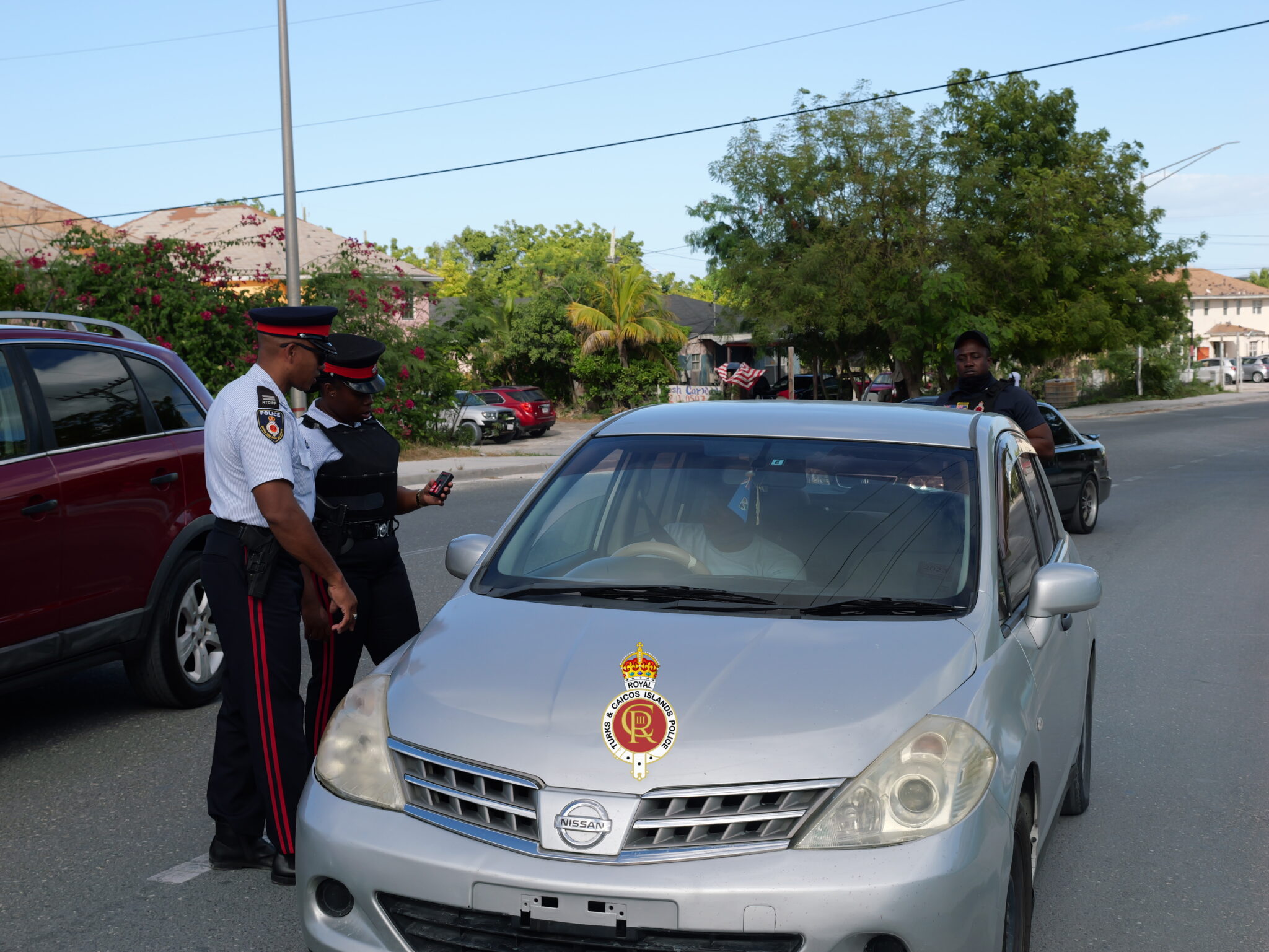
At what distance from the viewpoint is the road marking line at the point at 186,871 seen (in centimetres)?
411

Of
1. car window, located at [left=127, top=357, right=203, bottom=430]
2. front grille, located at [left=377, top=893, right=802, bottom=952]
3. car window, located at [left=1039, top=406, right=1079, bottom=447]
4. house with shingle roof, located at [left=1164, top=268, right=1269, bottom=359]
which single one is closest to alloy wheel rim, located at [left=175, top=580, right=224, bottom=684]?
car window, located at [left=127, top=357, right=203, bottom=430]

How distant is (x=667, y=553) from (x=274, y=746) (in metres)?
1.38

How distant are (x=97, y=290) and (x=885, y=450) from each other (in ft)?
60.0

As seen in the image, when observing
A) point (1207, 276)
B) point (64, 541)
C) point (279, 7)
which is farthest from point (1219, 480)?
point (1207, 276)

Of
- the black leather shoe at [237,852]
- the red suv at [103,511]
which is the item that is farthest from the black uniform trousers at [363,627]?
the red suv at [103,511]

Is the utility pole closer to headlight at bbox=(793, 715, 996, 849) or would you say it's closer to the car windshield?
the car windshield

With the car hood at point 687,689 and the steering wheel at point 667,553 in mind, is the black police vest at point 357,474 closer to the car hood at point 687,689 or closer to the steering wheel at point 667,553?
the steering wheel at point 667,553

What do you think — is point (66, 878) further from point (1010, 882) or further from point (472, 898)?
point (1010, 882)

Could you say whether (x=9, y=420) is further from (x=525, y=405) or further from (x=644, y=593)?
(x=525, y=405)

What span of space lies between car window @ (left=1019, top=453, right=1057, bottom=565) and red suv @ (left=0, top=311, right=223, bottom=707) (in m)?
3.82

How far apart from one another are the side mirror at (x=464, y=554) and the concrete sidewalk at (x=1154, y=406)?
37.3 meters

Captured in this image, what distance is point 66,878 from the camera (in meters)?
4.13

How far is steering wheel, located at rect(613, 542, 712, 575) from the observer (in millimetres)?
3760

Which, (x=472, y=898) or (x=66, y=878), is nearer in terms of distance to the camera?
(x=472, y=898)
